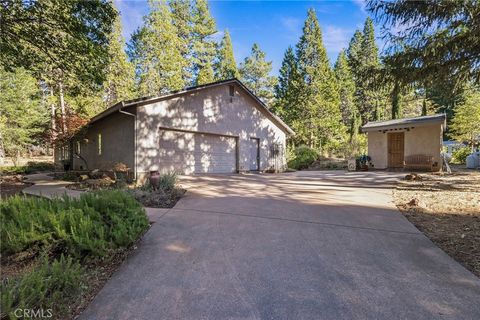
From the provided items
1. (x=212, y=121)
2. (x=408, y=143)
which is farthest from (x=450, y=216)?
(x=408, y=143)

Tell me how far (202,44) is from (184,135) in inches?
691

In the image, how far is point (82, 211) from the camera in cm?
361

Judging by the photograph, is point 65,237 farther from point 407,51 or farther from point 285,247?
point 407,51

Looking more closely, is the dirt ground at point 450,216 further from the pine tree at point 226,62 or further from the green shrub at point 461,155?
the pine tree at point 226,62

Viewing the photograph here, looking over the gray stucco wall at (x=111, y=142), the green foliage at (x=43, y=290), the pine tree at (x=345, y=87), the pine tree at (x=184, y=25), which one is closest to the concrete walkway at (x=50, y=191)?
the gray stucco wall at (x=111, y=142)

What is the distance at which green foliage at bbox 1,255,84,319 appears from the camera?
6.56ft

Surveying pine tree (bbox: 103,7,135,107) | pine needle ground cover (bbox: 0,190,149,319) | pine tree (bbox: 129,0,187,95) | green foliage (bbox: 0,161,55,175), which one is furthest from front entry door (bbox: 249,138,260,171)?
green foliage (bbox: 0,161,55,175)

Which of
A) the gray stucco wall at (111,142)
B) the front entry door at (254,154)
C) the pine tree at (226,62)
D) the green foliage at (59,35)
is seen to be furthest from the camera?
the pine tree at (226,62)

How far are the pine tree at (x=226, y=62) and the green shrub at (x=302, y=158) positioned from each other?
11.9 m

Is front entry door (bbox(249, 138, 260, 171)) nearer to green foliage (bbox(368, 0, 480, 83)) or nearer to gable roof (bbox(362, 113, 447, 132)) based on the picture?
gable roof (bbox(362, 113, 447, 132))

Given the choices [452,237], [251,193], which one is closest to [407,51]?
[452,237]

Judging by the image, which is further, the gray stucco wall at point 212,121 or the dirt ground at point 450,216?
the gray stucco wall at point 212,121

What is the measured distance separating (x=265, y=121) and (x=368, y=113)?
2059 centimetres

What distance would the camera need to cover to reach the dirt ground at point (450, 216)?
351 centimetres
